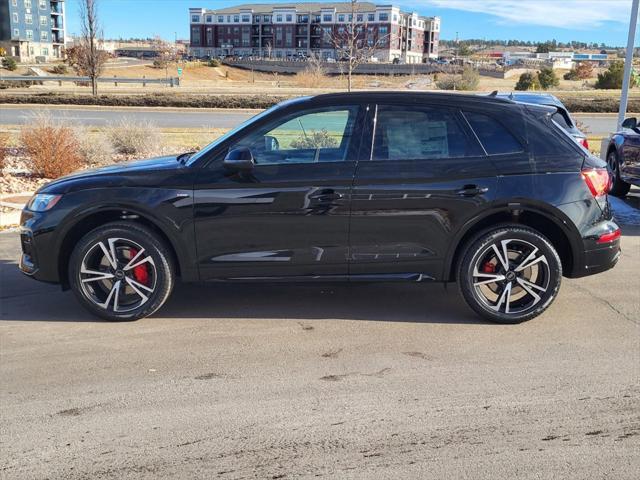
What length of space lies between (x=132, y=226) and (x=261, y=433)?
2282 mm

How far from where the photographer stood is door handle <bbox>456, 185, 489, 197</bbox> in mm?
5230

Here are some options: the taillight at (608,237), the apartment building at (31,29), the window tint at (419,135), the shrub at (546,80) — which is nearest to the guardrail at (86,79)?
the shrub at (546,80)

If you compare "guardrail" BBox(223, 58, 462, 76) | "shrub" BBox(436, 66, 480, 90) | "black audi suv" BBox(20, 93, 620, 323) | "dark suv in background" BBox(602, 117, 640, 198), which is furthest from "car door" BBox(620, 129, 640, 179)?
"guardrail" BBox(223, 58, 462, 76)

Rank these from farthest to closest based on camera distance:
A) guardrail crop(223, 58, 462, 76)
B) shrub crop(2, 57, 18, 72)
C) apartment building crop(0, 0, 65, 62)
→ apartment building crop(0, 0, 65, 62)
shrub crop(2, 57, 18, 72)
guardrail crop(223, 58, 462, 76)

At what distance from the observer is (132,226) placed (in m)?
5.28

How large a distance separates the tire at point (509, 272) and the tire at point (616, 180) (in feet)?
22.3

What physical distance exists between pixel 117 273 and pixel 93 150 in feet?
29.1

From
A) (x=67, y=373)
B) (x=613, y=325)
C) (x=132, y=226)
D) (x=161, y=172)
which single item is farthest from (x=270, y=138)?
(x=613, y=325)

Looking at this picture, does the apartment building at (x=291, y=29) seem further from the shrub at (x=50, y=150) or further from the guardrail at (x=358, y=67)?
the shrub at (x=50, y=150)

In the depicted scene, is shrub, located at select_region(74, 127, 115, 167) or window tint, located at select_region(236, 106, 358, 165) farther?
shrub, located at select_region(74, 127, 115, 167)

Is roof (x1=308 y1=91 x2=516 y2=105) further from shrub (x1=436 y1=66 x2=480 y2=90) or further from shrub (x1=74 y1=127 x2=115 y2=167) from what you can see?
shrub (x1=436 y1=66 x2=480 y2=90)

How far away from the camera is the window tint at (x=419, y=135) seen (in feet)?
17.4

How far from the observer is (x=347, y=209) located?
17.1ft

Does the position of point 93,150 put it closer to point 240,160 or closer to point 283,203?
point 240,160
